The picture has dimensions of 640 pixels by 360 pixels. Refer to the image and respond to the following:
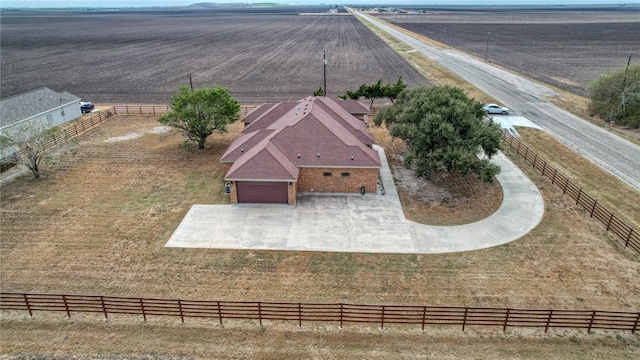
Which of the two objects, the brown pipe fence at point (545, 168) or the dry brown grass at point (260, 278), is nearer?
the dry brown grass at point (260, 278)

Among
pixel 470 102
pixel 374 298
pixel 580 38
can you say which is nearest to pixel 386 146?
pixel 470 102

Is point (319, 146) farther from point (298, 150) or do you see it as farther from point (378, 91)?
point (378, 91)

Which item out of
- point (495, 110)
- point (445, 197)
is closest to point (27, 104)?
point (445, 197)

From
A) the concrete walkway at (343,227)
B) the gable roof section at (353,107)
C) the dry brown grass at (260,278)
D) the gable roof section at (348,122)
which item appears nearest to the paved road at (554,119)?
the dry brown grass at (260,278)

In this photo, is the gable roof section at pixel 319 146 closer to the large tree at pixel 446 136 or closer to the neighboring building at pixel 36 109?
the large tree at pixel 446 136

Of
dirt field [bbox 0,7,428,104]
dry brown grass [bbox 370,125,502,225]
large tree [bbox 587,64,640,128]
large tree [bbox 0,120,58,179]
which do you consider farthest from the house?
large tree [bbox 587,64,640,128]

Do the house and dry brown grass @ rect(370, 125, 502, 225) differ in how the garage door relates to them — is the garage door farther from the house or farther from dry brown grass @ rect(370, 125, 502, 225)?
dry brown grass @ rect(370, 125, 502, 225)
